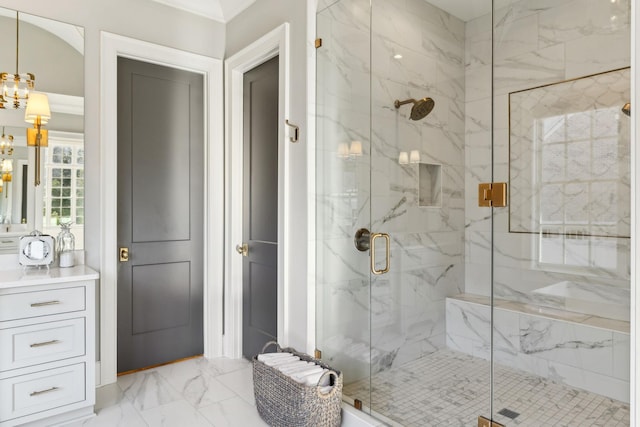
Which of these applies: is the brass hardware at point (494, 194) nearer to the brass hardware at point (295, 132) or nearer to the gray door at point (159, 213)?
the brass hardware at point (295, 132)

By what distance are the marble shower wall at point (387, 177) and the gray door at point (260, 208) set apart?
0.51m

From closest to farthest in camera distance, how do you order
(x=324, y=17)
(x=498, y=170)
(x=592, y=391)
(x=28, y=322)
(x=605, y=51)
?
(x=605, y=51)
(x=592, y=391)
(x=498, y=170)
(x=28, y=322)
(x=324, y=17)

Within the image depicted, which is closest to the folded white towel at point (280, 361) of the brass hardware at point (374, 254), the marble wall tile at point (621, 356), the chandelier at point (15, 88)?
the brass hardware at point (374, 254)

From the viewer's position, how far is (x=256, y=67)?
3.02 meters

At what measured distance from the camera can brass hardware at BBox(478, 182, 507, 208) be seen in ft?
5.70

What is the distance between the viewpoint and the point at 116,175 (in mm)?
2766

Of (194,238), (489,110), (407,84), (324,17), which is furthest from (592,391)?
(194,238)

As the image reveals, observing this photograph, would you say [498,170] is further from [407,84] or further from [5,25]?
[5,25]

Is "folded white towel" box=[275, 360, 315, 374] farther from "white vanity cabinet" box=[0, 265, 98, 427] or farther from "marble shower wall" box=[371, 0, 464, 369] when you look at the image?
"white vanity cabinet" box=[0, 265, 98, 427]

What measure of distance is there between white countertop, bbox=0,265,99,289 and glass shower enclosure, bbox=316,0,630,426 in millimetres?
1324

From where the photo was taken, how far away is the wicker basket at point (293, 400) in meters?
1.96

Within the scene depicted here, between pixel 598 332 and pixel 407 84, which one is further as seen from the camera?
pixel 407 84

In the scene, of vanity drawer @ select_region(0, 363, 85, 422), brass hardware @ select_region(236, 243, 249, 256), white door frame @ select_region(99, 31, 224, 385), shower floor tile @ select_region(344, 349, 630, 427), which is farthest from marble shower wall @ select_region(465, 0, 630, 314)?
vanity drawer @ select_region(0, 363, 85, 422)

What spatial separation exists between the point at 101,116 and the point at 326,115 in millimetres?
1482
